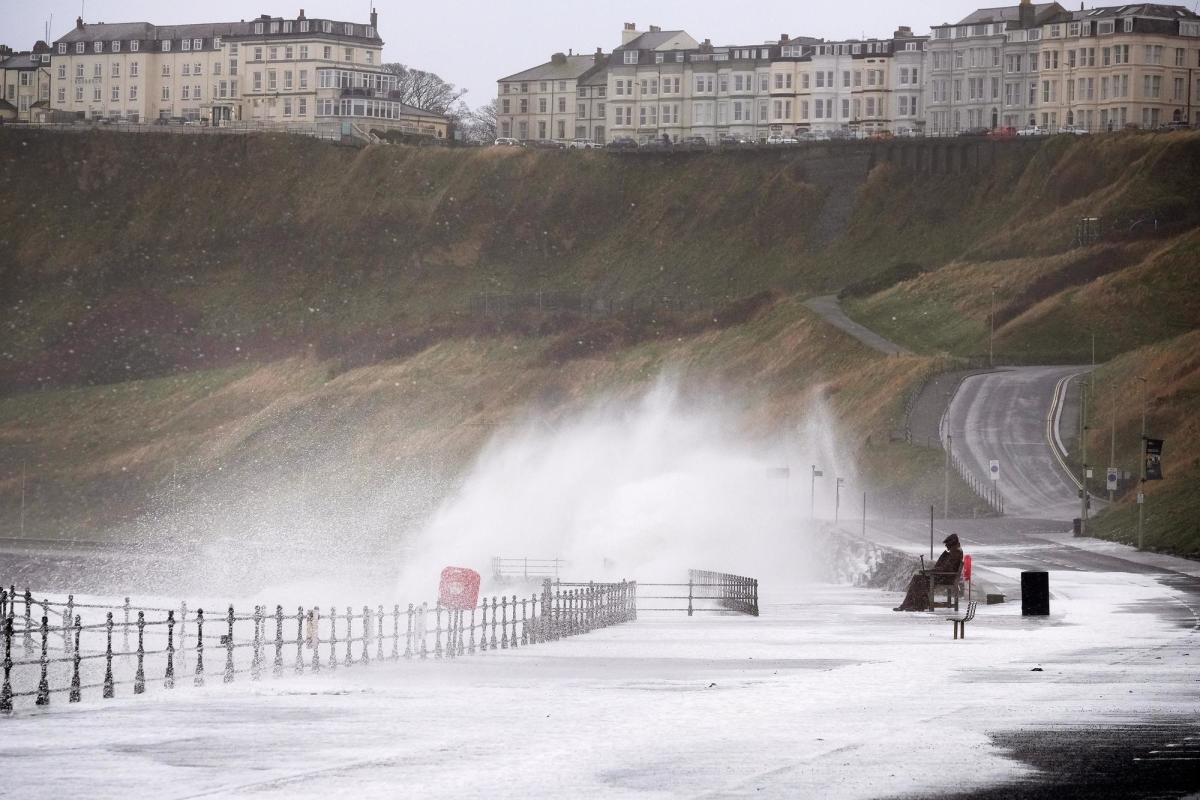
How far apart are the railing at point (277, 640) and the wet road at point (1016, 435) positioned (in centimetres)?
3458

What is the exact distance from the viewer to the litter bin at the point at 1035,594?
37.2 meters

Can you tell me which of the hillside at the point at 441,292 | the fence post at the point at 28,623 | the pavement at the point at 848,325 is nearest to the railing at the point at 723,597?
the fence post at the point at 28,623

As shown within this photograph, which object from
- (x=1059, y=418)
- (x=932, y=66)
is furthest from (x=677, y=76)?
(x=1059, y=418)

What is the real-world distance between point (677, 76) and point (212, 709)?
173536mm

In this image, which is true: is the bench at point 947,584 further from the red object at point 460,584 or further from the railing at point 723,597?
the red object at point 460,584

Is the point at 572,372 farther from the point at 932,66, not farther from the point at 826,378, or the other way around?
the point at 932,66

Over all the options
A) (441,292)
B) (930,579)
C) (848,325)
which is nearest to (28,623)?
(930,579)

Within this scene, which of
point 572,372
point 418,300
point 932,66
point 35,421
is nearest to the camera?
point 572,372

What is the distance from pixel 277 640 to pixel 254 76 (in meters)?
173

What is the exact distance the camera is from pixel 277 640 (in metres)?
26.6

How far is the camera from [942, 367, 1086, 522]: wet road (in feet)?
252

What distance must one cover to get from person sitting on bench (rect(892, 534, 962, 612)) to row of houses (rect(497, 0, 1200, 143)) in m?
120

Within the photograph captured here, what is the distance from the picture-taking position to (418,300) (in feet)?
512

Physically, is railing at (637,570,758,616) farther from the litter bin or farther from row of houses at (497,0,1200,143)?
row of houses at (497,0,1200,143)
